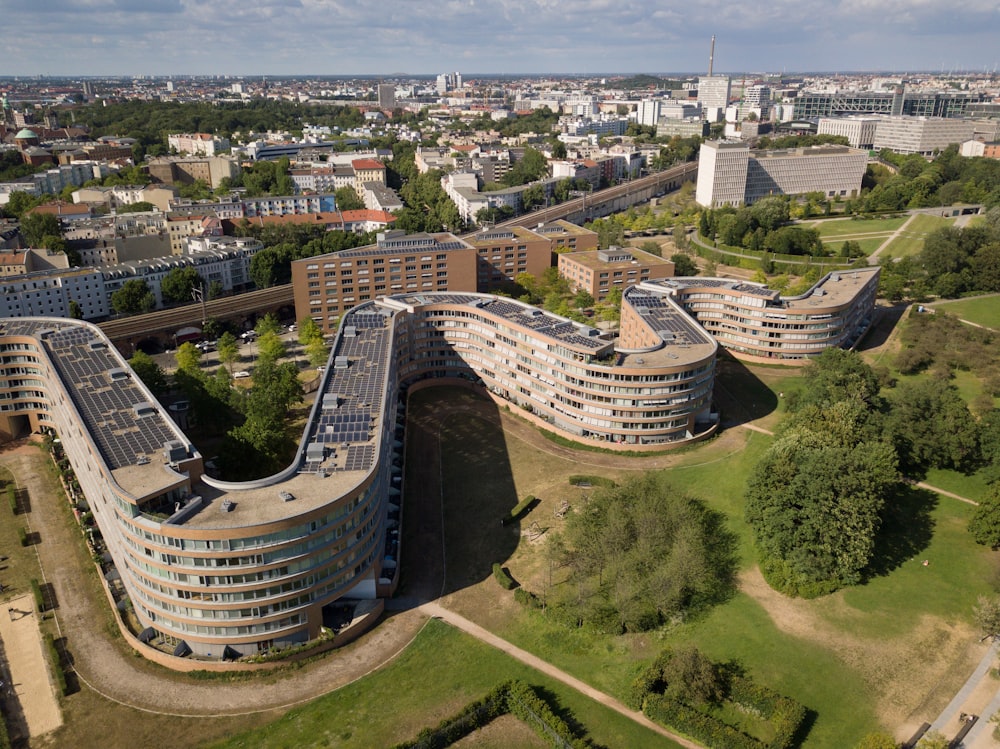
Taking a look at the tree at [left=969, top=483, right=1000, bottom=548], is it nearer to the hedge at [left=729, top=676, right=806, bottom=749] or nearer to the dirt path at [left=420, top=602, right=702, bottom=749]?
the hedge at [left=729, top=676, right=806, bottom=749]

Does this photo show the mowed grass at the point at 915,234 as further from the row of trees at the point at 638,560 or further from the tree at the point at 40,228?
the tree at the point at 40,228

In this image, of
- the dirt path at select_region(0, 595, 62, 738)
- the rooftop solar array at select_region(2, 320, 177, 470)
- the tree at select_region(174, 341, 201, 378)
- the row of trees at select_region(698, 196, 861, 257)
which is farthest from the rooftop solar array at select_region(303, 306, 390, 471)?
the row of trees at select_region(698, 196, 861, 257)

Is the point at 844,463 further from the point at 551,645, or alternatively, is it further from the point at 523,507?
the point at 551,645

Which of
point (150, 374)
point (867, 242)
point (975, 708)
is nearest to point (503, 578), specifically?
point (975, 708)

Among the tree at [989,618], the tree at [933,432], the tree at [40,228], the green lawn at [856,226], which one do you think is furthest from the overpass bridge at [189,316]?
the green lawn at [856,226]

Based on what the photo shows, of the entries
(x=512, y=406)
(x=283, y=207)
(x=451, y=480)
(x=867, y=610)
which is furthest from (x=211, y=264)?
(x=867, y=610)

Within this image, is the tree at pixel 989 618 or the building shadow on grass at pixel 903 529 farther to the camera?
the building shadow on grass at pixel 903 529

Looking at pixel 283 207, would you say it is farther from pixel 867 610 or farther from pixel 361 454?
pixel 867 610
